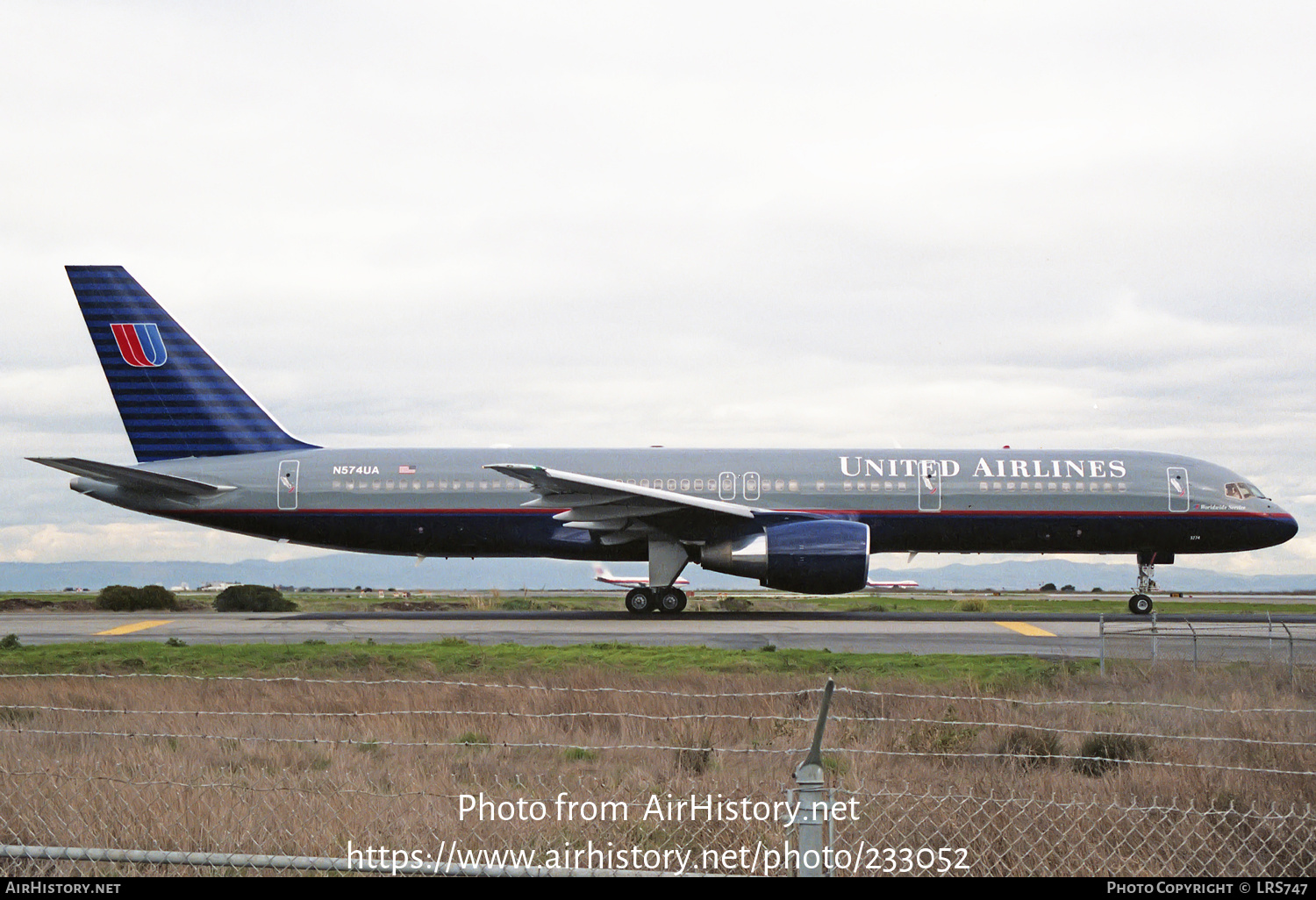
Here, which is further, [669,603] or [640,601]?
[669,603]

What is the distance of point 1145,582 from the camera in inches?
1057

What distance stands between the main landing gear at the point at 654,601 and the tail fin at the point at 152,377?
1002 centimetres

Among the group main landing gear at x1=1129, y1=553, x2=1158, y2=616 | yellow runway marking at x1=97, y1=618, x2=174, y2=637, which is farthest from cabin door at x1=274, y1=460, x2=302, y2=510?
main landing gear at x1=1129, y1=553, x2=1158, y2=616

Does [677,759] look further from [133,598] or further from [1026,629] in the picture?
[133,598]

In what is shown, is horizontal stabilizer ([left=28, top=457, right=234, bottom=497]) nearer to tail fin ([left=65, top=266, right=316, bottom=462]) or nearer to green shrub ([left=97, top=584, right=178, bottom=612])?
tail fin ([left=65, top=266, right=316, bottom=462])

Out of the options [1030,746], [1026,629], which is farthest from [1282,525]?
[1030,746]

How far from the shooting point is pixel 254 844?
6051mm

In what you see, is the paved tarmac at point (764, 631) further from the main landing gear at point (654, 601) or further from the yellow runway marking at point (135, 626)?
the main landing gear at point (654, 601)

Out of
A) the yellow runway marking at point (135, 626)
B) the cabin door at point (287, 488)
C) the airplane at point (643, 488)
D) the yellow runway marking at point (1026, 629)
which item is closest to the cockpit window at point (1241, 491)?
the airplane at point (643, 488)

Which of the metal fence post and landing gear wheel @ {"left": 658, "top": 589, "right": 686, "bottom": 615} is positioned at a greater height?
the metal fence post

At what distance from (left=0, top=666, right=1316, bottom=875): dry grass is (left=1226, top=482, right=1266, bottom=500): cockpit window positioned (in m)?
15.3

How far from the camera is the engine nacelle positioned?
75.4 feet

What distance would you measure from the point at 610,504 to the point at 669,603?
317cm

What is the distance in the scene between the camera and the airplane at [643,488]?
25.1m
